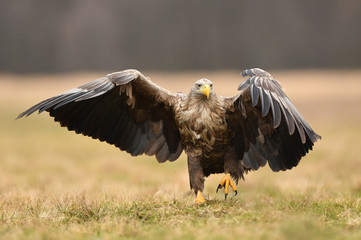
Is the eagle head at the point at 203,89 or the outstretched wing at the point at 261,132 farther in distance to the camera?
the eagle head at the point at 203,89

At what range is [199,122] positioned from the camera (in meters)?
6.31

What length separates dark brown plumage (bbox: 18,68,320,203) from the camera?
6.22m

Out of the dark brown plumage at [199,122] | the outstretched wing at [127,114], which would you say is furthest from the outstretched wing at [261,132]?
the outstretched wing at [127,114]

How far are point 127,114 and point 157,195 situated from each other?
110cm

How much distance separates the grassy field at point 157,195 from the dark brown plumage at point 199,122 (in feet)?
1.60

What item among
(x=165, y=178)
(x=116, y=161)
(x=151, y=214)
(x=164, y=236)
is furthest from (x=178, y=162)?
(x=164, y=236)

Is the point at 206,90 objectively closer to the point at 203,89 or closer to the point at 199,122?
the point at 203,89

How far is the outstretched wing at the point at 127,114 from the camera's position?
6105mm

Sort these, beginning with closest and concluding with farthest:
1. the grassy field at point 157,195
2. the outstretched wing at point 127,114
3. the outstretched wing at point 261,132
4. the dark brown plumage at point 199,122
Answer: the grassy field at point 157,195
the outstretched wing at point 261,132
the outstretched wing at point 127,114
the dark brown plumage at point 199,122

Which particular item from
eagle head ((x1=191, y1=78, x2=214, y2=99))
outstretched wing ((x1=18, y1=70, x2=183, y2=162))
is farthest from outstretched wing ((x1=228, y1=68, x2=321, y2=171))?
outstretched wing ((x1=18, y1=70, x2=183, y2=162))

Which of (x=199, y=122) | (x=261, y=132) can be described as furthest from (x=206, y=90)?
(x=261, y=132)

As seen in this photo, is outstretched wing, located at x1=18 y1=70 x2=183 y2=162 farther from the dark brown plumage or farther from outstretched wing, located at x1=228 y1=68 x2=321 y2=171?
outstretched wing, located at x1=228 y1=68 x2=321 y2=171

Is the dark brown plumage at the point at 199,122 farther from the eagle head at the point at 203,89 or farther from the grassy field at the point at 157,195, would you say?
the grassy field at the point at 157,195

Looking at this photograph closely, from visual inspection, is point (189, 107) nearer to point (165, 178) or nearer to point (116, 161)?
point (165, 178)
